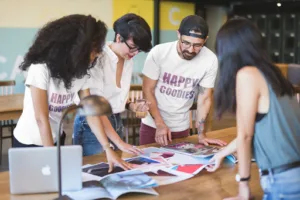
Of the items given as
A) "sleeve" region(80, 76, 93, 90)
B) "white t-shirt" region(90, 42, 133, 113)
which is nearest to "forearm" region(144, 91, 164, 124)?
"white t-shirt" region(90, 42, 133, 113)

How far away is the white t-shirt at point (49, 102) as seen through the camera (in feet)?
6.37

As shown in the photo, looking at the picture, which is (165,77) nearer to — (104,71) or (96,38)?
(104,71)

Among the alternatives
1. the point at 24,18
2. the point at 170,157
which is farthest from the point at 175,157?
the point at 24,18

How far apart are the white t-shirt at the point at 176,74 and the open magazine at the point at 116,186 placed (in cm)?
96

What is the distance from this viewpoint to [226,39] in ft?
4.88

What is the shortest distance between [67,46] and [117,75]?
627 mm

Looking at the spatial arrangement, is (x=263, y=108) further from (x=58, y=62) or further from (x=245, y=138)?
(x=58, y=62)

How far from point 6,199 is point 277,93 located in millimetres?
1067

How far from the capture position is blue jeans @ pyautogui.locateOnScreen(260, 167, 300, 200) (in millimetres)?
1450

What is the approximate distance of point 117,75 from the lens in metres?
2.47

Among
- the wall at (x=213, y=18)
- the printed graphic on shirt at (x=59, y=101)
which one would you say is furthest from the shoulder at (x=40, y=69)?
the wall at (x=213, y=18)

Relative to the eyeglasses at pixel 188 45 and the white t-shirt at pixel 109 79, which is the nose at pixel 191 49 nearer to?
the eyeglasses at pixel 188 45

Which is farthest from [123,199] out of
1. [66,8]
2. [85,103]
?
[66,8]

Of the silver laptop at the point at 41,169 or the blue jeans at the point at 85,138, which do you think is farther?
the blue jeans at the point at 85,138
